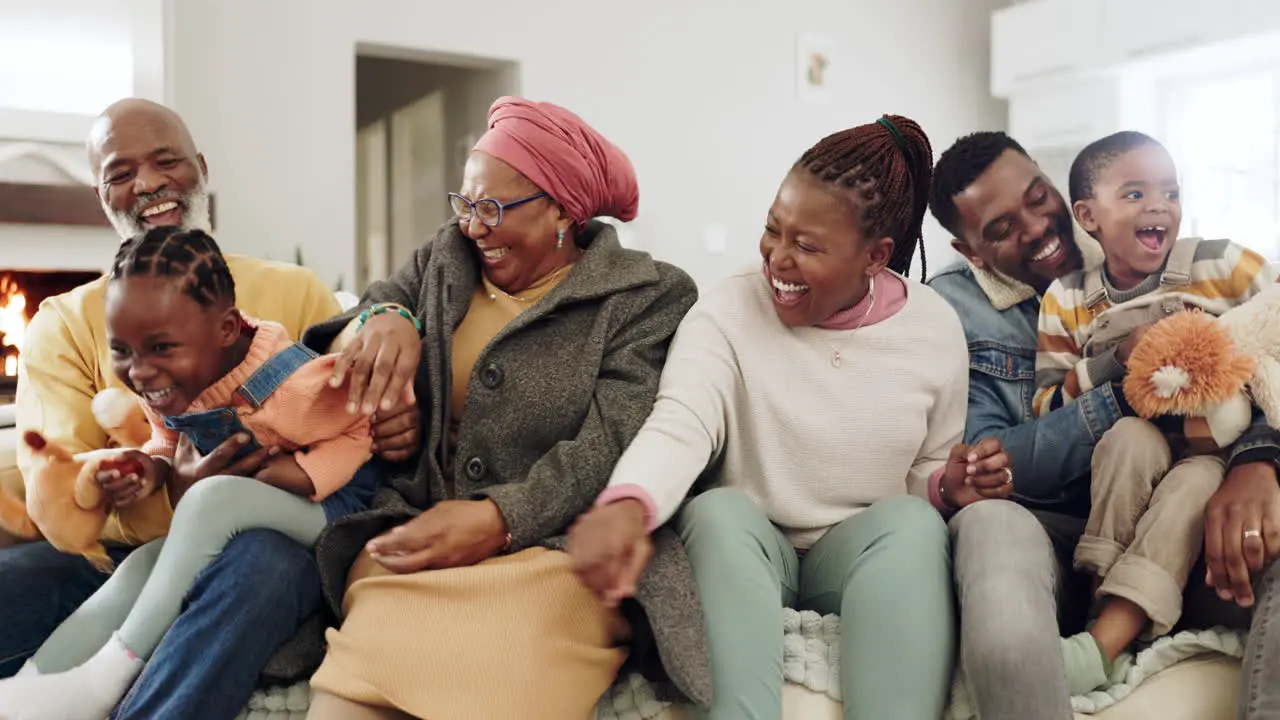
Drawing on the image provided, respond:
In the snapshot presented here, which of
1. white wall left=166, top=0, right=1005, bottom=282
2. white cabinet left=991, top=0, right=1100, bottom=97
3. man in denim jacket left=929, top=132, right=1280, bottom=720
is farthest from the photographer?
white cabinet left=991, top=0, right=1100, bottom=97

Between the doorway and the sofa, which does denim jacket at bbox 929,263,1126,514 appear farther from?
the doorway

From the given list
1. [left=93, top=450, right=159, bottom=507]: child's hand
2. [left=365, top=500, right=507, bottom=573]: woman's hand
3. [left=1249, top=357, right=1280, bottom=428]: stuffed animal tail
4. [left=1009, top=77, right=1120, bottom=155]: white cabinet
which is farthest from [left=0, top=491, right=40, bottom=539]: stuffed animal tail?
[left=1009, top=77, right=1120, bottom=155]: white cabinet

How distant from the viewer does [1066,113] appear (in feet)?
15.7

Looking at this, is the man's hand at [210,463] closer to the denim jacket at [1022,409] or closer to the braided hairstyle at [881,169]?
the braided hairstyle at [881,169]

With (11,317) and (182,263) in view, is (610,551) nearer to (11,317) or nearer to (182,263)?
(182,263)

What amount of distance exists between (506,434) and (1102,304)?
85 centimetres

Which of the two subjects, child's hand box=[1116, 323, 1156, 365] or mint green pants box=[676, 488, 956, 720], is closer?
mint green pants box=[676, 488, 956, 720]

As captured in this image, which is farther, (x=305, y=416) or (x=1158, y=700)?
(x=305, y=416)

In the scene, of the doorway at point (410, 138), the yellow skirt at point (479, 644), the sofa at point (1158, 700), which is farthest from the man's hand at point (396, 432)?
the doorway at point (410, 138)

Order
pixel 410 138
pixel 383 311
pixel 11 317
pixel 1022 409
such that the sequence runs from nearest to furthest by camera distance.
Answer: pixel 383 311 < pixel 1022 409 < pixel 11 317 < pixel 410 138

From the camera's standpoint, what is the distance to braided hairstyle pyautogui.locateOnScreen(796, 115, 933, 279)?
1.31 metres

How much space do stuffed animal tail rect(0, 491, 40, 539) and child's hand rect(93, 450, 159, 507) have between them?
186mm

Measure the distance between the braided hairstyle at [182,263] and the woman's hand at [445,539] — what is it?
1.16 ft

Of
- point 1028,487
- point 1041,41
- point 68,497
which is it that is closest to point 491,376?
point 68,497
